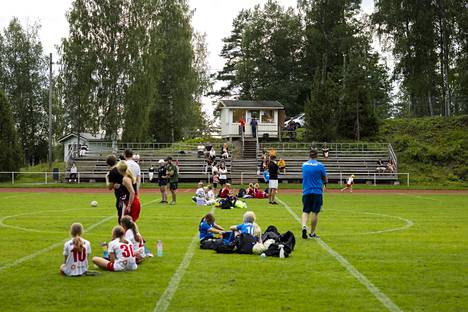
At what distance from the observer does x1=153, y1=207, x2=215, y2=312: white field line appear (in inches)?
297

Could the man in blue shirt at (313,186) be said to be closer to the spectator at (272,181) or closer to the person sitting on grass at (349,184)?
the spectator at (272,181)

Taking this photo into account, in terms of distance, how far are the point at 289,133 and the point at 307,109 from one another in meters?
4.33

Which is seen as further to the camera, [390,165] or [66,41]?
[66,41]

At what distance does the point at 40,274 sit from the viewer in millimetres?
9555

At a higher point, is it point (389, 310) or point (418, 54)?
point (418, 54)

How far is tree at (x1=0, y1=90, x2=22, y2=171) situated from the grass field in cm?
3020

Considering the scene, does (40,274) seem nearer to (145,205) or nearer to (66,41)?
(145,205)

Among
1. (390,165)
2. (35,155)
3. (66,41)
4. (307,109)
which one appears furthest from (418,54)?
(35,155)

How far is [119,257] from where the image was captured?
9852 mm

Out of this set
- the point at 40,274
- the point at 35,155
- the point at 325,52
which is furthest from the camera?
the point at 35,155

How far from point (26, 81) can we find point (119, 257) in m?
63.1

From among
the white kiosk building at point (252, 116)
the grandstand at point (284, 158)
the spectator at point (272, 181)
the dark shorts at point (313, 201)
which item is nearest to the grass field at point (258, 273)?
the dark shorts at point (313, 201)

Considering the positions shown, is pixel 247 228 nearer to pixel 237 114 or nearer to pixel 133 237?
pixel 133 237

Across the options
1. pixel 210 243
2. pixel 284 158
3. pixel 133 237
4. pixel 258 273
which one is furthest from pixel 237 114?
pixel 258 273
